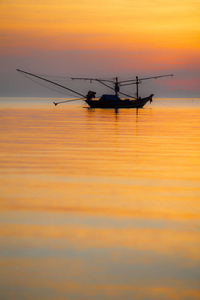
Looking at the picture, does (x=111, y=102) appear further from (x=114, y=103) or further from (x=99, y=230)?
(x=99, y=230)

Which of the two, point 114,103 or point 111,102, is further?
point 114,103

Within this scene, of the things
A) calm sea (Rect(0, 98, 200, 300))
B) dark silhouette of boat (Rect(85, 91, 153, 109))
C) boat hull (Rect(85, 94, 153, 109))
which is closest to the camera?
calm sea (Rect(0, 98, 200, 300))

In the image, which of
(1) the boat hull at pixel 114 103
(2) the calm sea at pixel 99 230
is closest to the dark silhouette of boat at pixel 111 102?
(1) the boat hull at pixel 114 103

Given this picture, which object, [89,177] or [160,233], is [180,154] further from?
[160,233]

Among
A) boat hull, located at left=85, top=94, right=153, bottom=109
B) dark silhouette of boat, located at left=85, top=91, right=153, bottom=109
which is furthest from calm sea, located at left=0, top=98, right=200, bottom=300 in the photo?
boat hull, located at left=85, top=94, right=153, bottom=109

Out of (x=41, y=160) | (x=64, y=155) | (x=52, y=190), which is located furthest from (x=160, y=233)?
(x=64, y=155)

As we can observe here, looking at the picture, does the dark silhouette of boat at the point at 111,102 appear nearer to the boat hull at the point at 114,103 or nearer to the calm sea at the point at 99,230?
the boat hull at the point at 114,103

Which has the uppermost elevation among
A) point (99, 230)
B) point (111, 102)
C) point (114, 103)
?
point (99, 230)

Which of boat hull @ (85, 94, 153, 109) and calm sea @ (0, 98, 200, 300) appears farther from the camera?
boat hull @ (85, 94, 153, 109)

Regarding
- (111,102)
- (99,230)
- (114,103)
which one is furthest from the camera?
(114,103)

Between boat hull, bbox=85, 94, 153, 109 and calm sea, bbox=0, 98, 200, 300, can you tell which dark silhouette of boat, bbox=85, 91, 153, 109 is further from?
calm sea, bbox=0, 98, 200, 300

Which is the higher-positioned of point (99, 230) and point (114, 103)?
point (99, 230)

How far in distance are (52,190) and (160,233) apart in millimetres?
3431

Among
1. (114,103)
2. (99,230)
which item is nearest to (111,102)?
(114,103)
